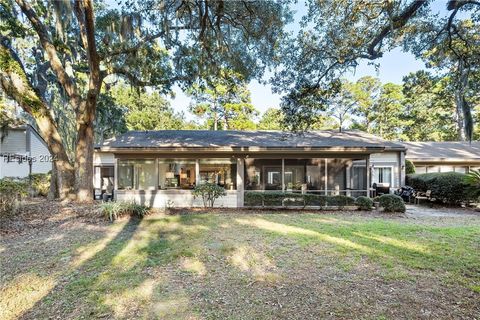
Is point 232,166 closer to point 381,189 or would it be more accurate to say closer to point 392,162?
point 381,189

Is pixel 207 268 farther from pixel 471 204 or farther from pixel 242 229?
pixel 471 204

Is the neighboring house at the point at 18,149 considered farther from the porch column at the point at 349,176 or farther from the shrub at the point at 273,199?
the porch column at the point at 349,176

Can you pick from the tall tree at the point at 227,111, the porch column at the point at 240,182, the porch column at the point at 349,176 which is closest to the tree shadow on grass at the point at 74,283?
the porch column at the point at 240,182

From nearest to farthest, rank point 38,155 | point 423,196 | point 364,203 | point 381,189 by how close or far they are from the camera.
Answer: point 364,203 < point 423,196 < point 381,189 < point 38,155

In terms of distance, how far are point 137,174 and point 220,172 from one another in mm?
3634

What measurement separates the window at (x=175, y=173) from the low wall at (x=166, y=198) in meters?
0.43

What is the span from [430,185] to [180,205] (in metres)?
11.6

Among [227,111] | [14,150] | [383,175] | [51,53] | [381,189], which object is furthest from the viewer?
[227,111]

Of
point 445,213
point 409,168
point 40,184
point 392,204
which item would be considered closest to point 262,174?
point 392,204

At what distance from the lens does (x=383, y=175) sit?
15.7 m

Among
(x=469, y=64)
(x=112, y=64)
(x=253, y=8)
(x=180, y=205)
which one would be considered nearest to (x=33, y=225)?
(x=180, y=205)

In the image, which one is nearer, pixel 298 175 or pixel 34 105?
pixel 34 105

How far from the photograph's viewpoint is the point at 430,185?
12938 millimetres

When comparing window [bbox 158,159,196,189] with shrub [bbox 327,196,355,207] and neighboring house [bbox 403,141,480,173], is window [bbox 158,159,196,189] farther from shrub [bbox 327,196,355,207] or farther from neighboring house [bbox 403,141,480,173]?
neighboring house [bbox 403,141,480,173]
